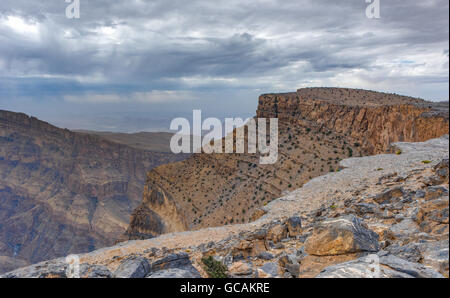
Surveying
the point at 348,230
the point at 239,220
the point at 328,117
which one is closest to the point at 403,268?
the point at 348,230

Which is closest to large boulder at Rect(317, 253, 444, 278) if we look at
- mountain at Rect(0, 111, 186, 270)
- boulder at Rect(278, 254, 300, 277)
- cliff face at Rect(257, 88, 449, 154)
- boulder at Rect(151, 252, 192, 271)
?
boulder at Rect(278, 254, 300, 277)

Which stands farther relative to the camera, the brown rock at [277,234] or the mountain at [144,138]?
the mountain at [144,138]

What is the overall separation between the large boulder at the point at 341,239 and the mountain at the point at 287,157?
13.7m

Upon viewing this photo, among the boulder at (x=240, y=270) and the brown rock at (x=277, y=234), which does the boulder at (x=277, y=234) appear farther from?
the boulder at (x=240, y=270)

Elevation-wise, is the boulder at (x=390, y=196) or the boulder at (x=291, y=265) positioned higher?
the boulder at (x=390, y=196)

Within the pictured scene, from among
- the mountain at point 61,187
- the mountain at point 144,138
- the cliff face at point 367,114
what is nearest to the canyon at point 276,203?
the cliff face at point 367,114

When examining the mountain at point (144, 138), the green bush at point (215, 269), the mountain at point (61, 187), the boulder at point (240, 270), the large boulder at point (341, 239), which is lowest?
the mountain at point (61, 187)

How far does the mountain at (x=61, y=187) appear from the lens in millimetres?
70812

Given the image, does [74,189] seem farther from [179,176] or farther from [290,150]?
[290,150]

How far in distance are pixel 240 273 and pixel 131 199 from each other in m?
89.1

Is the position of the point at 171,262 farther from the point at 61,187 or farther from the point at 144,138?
the point at 144,138

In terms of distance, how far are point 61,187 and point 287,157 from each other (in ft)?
259

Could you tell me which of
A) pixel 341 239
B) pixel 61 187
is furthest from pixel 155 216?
pixel 61 187

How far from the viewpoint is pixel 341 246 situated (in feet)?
17.4
